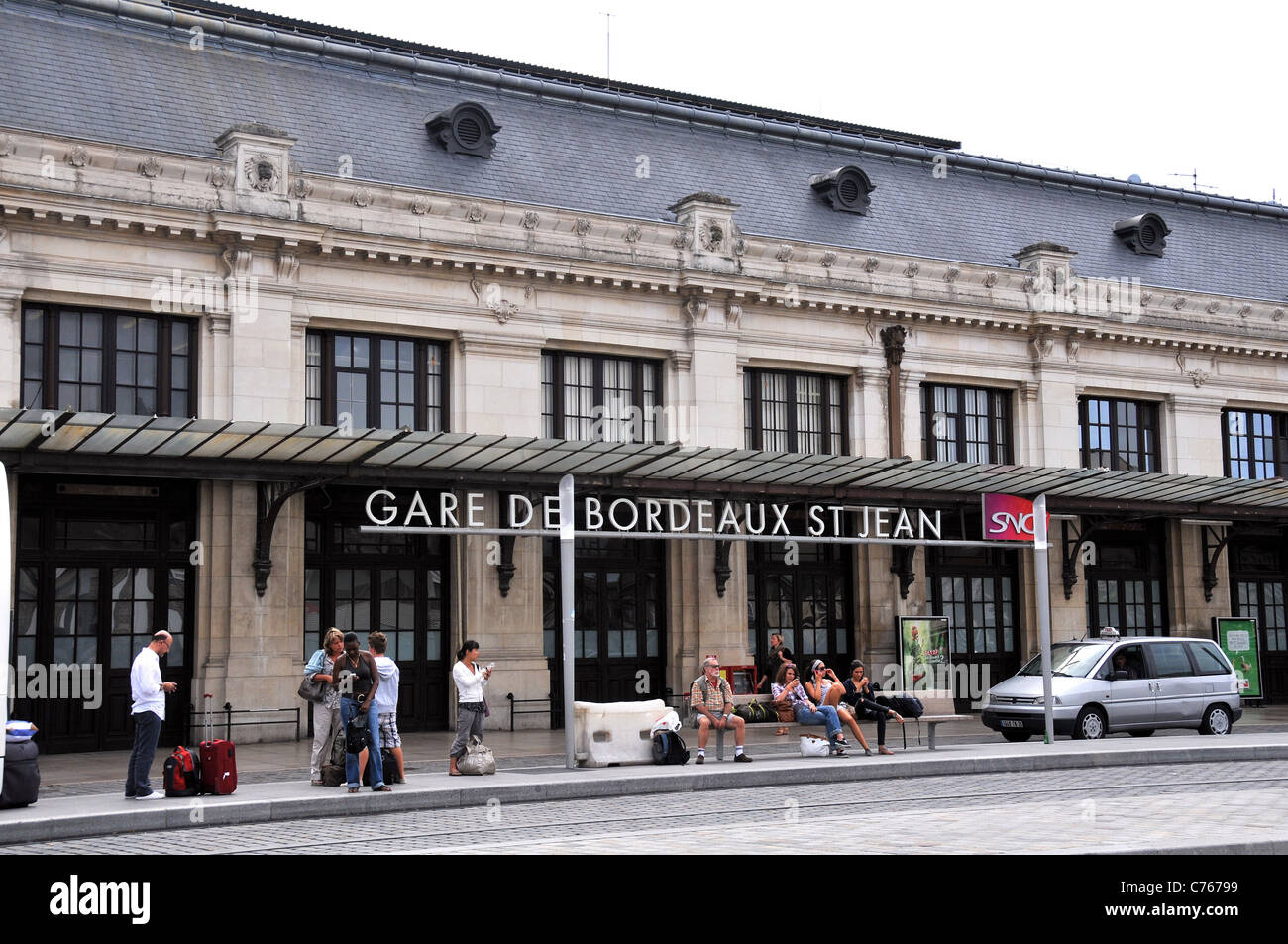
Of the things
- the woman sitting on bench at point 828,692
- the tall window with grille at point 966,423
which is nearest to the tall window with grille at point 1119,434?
the tall window with grille at point 966,423

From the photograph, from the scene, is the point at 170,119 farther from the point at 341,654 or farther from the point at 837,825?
the point at 837,825

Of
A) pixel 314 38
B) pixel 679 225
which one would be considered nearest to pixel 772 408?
pixel 679 225

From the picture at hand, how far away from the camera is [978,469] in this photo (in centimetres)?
2948

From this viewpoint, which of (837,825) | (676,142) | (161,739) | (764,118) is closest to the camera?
(837,825)

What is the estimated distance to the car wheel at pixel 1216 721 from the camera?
26109mm

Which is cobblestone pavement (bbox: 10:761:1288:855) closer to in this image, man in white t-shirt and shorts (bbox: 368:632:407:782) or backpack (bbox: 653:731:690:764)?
man in white t-shirt and shorts (bbox: 368:632:407:782)

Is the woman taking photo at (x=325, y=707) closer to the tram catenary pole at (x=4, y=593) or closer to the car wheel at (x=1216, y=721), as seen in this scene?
the tram catenary pole at (x=4, y=593)

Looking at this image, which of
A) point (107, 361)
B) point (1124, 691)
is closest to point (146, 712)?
point (107, 361)

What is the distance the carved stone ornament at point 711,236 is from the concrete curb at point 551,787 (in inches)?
474

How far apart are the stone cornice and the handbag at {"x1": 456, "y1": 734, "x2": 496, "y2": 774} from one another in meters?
10.7

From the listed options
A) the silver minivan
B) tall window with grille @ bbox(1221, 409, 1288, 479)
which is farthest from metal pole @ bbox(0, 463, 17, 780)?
tall window with grille @ bbox(1221, 409, 1288, 479)

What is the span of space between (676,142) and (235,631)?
15.3 metres

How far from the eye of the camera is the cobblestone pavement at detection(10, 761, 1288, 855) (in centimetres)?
1209

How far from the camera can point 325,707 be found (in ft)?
55.8
